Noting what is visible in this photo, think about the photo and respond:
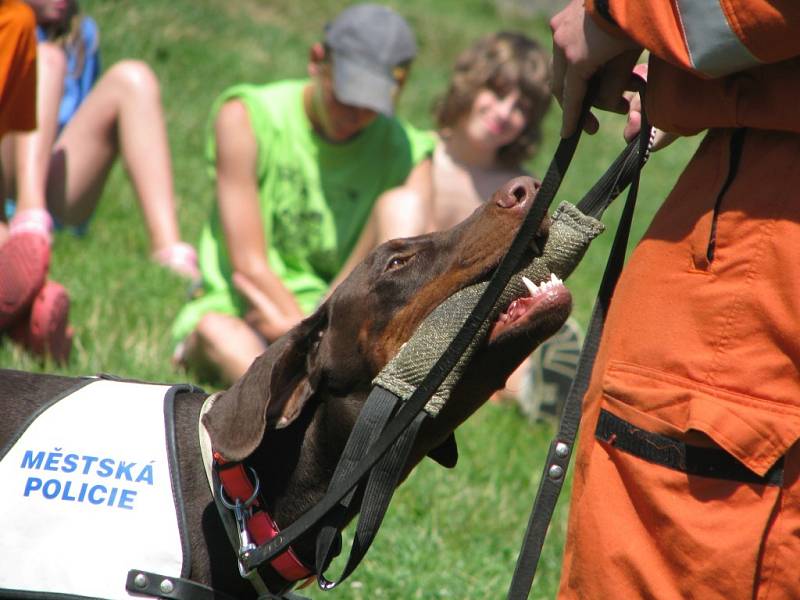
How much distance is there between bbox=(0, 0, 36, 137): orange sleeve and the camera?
4484mm

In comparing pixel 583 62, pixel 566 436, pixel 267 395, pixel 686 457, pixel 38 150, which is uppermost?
pixel 583 62

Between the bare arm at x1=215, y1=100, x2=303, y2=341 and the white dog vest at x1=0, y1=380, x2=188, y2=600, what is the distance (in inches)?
96.9

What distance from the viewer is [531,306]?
2570 millimetres

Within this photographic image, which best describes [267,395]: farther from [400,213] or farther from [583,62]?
[400,213]

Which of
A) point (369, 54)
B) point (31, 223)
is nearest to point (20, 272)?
point (31, 223)

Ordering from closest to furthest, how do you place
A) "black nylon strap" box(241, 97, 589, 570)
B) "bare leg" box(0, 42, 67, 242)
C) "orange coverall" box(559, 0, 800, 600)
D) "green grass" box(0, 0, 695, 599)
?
"orange coverall" box(559, 0, 800, 600) < "black nylon strap" box(241, 97, 589, 570) < "green grass" box(0, 0, 695, 599) < "bare leg" box(0, 42, 67, 242)

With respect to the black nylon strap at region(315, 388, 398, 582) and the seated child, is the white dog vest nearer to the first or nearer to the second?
the black nylon strap at region(315, 388, 398, 582)

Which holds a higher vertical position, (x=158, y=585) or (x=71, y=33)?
(x=71, y=33)

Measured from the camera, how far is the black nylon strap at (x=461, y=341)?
2.36 m

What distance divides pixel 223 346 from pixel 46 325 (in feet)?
2.75

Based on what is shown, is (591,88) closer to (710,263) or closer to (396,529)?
(710,263)

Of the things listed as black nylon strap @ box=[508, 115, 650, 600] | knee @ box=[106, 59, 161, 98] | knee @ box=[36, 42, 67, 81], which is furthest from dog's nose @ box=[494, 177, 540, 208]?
knee @ box=[106, 59, 161, 98]

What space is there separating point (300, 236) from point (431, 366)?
3.16 metres

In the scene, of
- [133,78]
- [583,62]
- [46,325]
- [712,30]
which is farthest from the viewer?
[133,78]
